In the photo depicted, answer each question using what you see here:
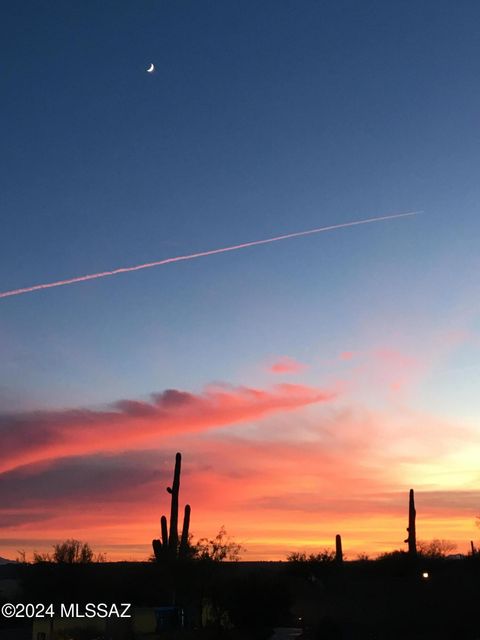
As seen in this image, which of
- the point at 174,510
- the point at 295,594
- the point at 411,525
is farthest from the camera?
the point at 411,525

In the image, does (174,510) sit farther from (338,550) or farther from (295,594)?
(338,550)

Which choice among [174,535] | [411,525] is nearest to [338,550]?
[411,525]

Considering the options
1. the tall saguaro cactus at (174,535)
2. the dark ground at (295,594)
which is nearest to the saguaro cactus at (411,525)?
the dark ground at (295,594)

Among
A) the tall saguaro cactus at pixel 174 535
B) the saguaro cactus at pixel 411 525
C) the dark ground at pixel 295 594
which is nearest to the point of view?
the dark ground at pixel 295 594

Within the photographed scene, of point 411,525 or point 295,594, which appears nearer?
point 295,594

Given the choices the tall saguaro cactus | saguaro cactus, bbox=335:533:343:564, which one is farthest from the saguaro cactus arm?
saguaro cactus, bbox=335:533:343:564

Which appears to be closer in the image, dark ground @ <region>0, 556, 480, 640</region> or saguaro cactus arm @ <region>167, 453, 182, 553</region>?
dark ground @ <region>0, 556, 480, 640</region>

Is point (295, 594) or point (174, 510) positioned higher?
point (174, 510)

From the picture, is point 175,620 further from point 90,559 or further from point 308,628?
point 90,559

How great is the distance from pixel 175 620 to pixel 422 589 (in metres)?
18.3

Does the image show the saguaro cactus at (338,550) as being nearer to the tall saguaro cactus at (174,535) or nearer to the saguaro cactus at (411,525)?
the saguaro cactus at (411,525)

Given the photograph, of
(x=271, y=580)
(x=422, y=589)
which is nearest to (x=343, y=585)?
(x=422, y=589)

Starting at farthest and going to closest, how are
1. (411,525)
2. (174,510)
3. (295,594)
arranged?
(411,525)
(295,594)
(174,510)

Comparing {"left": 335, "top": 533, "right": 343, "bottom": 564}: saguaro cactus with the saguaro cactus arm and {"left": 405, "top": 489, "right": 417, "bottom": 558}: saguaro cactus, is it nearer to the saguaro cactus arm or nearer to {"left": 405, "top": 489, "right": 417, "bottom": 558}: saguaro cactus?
{"left": 405, "top": 489, "right": 417, "bottom": 558}: saguaro cactus
